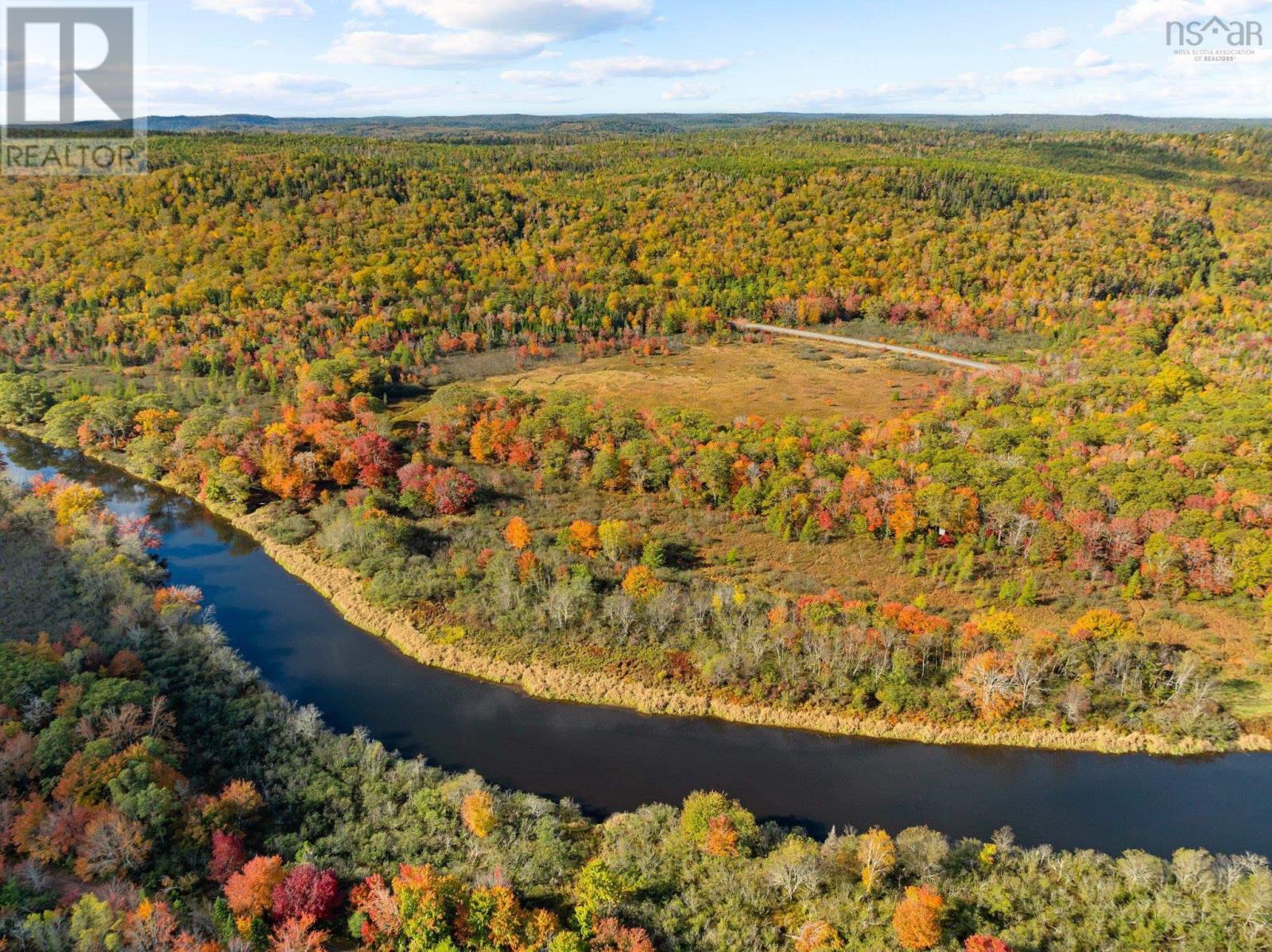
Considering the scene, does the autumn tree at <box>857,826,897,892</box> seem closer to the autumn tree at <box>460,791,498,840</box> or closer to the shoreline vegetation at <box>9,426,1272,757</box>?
the shoreline vegetation at <box>9,426,1272,757</box>

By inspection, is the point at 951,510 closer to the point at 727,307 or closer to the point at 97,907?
the point at 97,907

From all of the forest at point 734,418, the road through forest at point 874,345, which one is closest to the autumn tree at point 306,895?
the forest at point 734,418

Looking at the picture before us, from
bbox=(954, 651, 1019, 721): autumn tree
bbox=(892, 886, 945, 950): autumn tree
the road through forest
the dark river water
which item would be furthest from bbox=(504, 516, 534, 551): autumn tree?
the road through forest

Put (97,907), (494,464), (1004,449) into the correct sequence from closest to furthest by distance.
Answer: (97,907)
(1004,449)
(494,464)

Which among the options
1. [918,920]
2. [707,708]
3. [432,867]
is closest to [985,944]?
[918,920]

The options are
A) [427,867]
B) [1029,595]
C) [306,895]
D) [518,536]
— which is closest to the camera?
[306,895]

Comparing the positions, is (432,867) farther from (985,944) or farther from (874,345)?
(874,345)

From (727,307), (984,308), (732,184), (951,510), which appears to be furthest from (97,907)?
(732,184)

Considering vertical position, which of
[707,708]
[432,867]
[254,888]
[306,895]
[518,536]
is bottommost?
[432,867]
